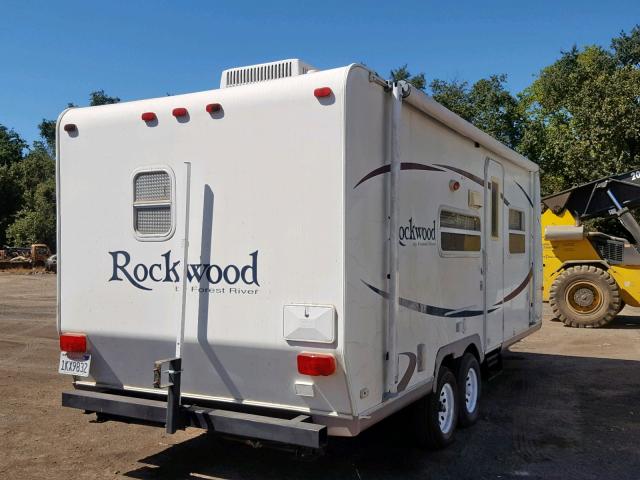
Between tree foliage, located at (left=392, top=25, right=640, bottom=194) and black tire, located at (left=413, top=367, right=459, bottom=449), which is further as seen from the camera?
tree foliage, located at (left=392, top=25, right=640, bottom=194)

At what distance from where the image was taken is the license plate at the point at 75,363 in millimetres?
4703

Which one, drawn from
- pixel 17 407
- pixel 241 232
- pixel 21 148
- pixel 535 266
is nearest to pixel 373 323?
pixel 241 232

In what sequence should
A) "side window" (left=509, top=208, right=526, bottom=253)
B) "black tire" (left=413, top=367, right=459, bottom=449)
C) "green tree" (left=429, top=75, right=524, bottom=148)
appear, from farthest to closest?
1. "green tree" (left=429, top=75, right=524, bottom=148)
2. "side window" (left=509, top=208, right=526, bottom=253)
3. "black tire" (left=413, top=367, right=459, bottom=449)

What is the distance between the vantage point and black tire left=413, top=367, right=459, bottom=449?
496 centimetres

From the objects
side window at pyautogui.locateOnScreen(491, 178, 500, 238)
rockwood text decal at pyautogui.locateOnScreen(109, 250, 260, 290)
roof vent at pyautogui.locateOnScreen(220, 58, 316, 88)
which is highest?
roof vent at pyautogui.locateOnScreen(220, 58, 316, 88)

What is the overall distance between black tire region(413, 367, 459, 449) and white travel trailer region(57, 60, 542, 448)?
0.02m

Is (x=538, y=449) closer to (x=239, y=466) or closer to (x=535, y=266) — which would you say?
(x=239, y=466)

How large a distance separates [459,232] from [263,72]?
7.57 ft

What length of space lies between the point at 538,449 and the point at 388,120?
10.6ft

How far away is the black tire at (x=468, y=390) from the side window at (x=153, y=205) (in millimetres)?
3006

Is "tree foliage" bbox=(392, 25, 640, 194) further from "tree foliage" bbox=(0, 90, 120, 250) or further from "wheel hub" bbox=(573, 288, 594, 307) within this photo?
"tree foliage" bbox=(0, 90, 120, 250)

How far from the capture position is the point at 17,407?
6480 millimetres

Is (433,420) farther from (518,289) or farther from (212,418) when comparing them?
(518,289)

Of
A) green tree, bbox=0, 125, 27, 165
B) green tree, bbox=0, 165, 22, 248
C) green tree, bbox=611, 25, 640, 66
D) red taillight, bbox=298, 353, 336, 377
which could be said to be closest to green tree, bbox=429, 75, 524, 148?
green tree, bbox=611, 25, 640, 66
